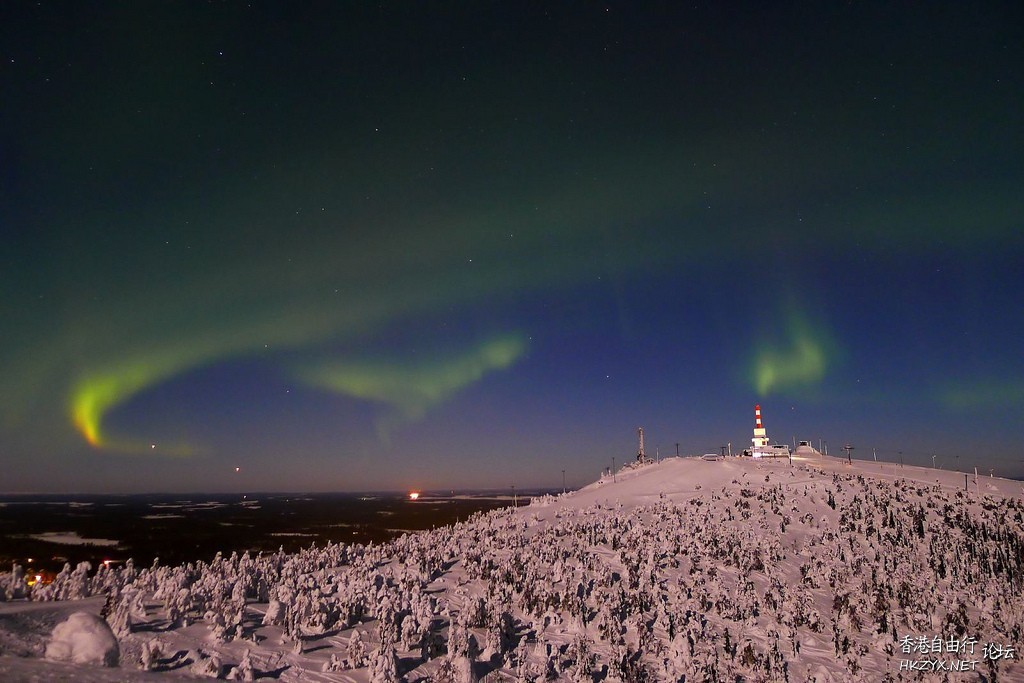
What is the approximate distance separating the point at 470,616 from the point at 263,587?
8.83m

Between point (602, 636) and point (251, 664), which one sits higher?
point (251, 664)

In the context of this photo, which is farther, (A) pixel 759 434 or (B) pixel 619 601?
(A) pixel 759 434

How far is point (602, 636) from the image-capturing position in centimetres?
2428

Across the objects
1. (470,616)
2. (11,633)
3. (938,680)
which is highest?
(11,633)

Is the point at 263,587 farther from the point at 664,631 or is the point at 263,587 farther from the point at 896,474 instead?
the point at 896,474

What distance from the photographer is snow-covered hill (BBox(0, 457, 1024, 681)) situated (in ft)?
60.8

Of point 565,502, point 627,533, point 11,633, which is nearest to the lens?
point 11,633

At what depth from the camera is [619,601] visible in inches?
1075

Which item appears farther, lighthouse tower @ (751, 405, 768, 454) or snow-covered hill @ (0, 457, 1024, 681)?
lighthouse tower @ (751, 405, 768, 454)

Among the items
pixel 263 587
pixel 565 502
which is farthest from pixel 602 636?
pixel 565 502

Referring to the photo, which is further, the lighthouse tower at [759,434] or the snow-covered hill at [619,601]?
the lighthouse tower at [759,434]

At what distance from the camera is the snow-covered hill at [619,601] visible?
18.5 metres

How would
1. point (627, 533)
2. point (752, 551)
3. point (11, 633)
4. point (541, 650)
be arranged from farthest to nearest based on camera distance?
point (627, 533), point (752, 551), point (541, 650), point (11, 633)

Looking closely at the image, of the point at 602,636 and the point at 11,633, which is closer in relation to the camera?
the point at 11,633
